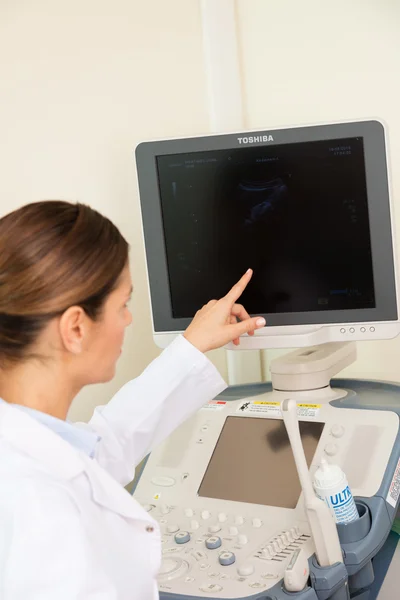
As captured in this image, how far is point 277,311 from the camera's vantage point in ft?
4.77

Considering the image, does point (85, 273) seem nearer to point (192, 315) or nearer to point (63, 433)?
point (63, 433)

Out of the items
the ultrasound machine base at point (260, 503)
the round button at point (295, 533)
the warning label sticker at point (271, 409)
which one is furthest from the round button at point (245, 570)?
the warning label sticker at point (271, 409)

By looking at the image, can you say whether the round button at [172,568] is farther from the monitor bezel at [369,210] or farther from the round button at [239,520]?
the monitor bezel at [369,210]

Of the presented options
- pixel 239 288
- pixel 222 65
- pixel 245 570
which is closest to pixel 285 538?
pixel 245 570

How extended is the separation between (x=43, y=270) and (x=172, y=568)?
0.53 m

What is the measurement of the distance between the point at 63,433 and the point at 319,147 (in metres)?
0.72

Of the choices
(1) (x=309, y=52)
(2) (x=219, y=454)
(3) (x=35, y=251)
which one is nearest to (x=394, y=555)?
(2) (x=219, y=454)

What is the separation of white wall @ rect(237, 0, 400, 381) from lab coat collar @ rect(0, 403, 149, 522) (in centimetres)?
107

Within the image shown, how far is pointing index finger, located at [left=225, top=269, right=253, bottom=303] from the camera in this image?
1.35 meters

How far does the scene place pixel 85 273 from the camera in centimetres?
98

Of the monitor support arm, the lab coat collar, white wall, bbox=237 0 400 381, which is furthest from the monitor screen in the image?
white wall, bbox=237 0 400 381

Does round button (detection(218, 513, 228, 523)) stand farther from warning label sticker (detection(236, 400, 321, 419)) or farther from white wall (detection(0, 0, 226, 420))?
white wall (detection(0, 0, 226, 420))

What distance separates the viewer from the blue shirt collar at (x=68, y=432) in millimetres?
985

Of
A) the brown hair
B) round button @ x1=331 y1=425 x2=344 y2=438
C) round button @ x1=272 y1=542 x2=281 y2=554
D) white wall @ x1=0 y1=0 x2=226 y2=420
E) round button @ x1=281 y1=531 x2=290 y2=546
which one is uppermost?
white wall @ x1=0 y1=0 x2=226 y2=420
